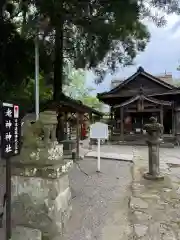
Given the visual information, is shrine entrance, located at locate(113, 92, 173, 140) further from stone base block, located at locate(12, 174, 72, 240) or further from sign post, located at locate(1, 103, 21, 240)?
sign post, located at locate(1, 103, 21, 240)

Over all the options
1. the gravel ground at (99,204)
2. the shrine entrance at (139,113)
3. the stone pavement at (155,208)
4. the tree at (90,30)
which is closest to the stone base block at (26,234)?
the gravel ground at (99,204)

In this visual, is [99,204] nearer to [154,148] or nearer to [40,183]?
[40,183]

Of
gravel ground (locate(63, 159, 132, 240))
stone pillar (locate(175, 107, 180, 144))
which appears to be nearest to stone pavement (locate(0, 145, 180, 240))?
gravel ground (locate(63, 159, 132, 240))

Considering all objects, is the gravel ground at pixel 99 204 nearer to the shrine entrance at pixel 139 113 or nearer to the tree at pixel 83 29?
the tree at pixel 83 29

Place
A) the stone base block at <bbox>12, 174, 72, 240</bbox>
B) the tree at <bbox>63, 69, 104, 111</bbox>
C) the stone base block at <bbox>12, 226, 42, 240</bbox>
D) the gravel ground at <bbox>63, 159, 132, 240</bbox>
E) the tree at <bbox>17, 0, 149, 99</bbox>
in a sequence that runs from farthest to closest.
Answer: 1. the tree at <bbox>63, 69, 104, 111</bbox>
2. the tree at <bbox>17, 0, 149, 99</bbox>
3. the gravel ground at <bbox>63, 159, 132, 240</bbox>
4. the stone base block at <bbox>12, 174, 72, 240</bbox>
5. the stone base block at <bbox>12, 226, 42, 240</bbox>

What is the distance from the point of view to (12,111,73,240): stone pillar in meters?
3.09

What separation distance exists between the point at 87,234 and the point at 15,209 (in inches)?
42.7

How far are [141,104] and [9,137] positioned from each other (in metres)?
13.3

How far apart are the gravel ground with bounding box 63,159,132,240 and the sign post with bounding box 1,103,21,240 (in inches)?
37.9

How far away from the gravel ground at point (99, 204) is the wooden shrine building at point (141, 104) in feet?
28.2

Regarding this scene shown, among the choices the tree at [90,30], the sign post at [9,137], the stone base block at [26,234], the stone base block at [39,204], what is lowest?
the stone base block at [26,234]

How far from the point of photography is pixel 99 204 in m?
4.34

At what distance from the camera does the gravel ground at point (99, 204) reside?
3.29 m

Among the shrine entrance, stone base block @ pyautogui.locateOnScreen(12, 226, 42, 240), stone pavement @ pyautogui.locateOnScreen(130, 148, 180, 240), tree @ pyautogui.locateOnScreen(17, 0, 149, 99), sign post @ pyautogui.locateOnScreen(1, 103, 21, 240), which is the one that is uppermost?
tree @ pyautogui.locateOnScreen(17, 0, 149, 99)
